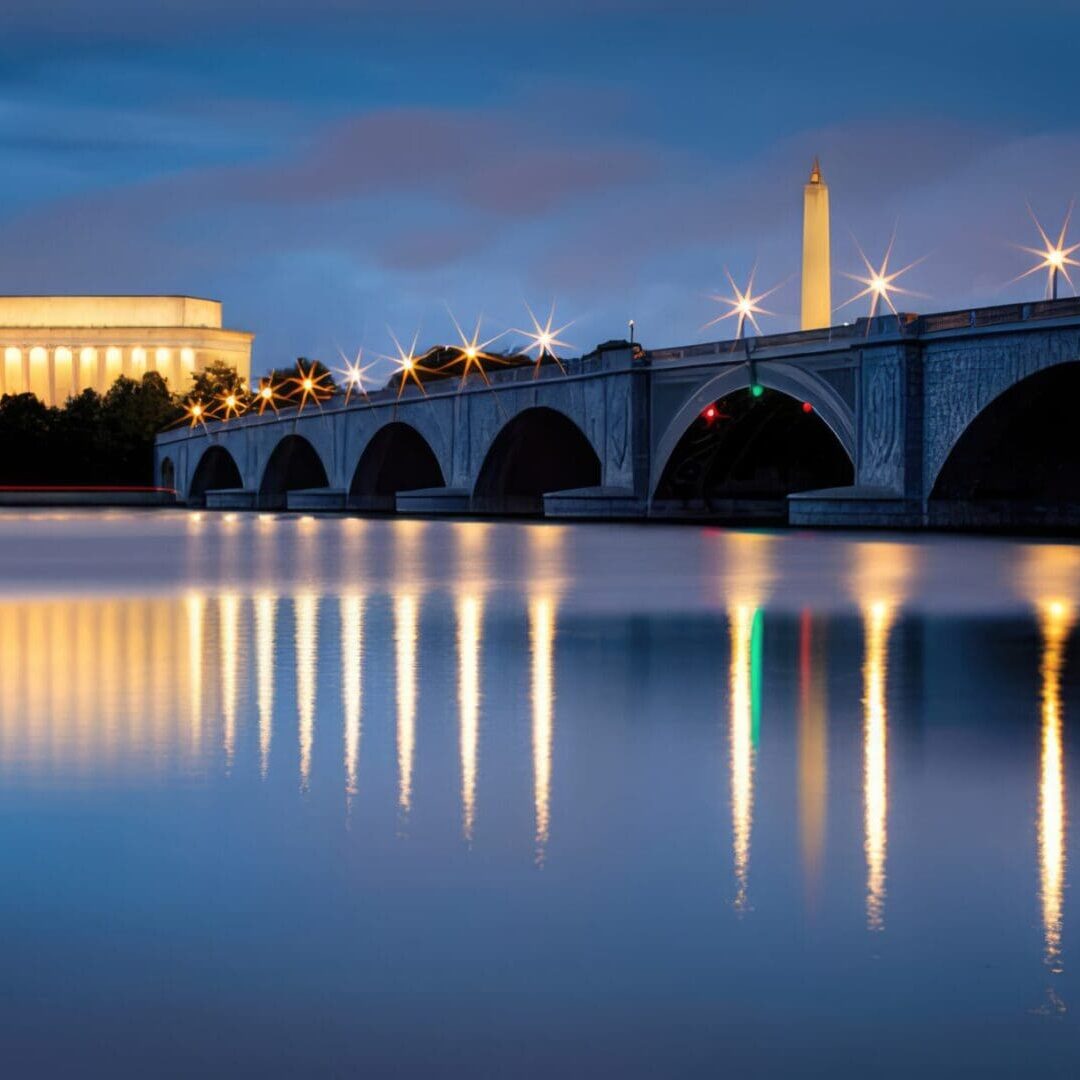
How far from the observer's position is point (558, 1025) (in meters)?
4.86

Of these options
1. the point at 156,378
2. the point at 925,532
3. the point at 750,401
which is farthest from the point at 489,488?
the point at 156,378

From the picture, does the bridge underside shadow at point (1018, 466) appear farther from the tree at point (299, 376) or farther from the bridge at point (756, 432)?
the tree at point (299, 376)

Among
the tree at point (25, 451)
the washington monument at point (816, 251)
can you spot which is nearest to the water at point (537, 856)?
the washington monument at point (816, 251)

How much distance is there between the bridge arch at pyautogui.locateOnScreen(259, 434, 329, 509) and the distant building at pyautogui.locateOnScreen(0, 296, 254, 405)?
7402 centimetres

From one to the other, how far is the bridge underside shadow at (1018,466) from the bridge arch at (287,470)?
6137 centimetres

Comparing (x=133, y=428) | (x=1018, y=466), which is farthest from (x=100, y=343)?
(x=1018, y=466)

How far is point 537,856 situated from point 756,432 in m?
60.4

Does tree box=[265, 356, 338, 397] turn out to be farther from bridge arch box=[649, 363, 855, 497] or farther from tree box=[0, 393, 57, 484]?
bridge arch box=[649, 363, 855, 497]

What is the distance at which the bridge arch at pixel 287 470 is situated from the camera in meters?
107

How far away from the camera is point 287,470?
109125 mm

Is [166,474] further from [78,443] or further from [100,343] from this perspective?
[100,343]

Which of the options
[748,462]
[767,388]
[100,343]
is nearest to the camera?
[767,388]

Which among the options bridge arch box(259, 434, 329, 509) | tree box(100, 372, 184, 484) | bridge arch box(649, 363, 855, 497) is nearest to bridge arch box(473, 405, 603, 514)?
bridge arch box(649, 363, 855, 497)

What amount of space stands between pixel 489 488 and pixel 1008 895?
73.3 m
